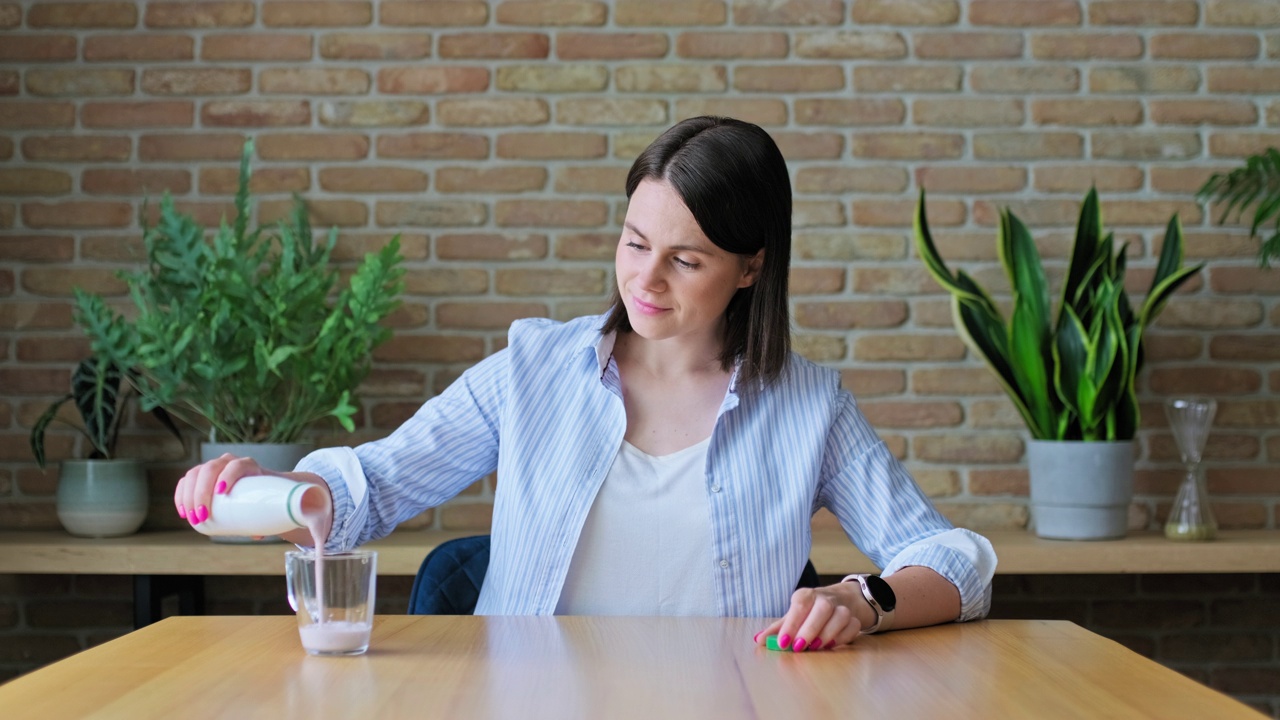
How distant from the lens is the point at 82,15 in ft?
9.50

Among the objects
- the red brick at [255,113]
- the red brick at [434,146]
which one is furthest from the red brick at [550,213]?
the red brick at [255,113]

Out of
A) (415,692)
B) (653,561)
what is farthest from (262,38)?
(415,692)

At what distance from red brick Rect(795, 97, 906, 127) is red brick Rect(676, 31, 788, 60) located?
14 cm

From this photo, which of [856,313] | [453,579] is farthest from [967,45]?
[453,579]

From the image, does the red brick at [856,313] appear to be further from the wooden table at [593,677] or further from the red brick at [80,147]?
the red brick at [80,147]

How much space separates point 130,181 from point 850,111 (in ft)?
5.77

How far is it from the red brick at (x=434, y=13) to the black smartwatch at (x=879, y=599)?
1945 mm

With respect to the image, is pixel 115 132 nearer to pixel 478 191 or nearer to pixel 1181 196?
pixel 478 191

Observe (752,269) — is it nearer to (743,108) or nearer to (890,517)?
(890,517)

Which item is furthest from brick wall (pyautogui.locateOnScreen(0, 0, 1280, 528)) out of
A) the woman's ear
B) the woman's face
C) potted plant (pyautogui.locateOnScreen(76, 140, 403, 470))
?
the woman's face

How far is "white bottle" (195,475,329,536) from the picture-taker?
1216 mm

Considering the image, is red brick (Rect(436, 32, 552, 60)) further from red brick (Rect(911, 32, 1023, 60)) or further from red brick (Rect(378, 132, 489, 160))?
red brick (Rect(911, 32, 1023, 60))

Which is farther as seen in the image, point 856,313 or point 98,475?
point 856,313

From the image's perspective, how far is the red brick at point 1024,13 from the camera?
292 cm
